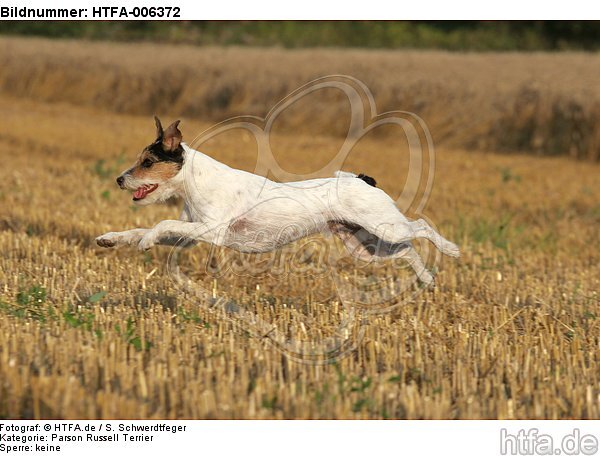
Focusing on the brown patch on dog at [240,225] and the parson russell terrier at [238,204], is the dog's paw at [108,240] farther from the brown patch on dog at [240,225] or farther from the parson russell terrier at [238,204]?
the brown patch on dog at [240,225]

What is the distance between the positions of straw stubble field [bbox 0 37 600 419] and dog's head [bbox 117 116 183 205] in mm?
843

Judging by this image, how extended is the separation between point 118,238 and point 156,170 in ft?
1.79

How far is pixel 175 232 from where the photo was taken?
591 cm

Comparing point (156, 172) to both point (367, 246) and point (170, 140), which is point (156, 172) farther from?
point (367, 246)

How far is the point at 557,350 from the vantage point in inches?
220

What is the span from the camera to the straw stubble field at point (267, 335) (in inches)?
181

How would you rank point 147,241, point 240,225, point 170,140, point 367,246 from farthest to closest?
point 367,246 → point 240,225 → point 170,140 → point 147,241

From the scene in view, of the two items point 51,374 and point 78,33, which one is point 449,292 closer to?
point 51,374

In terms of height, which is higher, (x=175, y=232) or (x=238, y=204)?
(x=238, y=204)

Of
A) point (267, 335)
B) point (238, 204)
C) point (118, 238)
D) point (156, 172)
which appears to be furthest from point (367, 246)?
point (118, 238)

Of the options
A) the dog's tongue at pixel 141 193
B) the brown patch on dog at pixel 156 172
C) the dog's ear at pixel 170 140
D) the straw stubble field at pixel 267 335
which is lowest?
the straw stubble field at pixel 267 335

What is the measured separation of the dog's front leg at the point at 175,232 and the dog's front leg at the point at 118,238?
0.13m

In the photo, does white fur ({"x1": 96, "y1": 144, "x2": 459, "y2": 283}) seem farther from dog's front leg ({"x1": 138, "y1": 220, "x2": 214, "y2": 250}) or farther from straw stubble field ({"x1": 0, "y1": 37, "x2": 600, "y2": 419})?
straw stubble field ({"x1": 0, "y1": 37, "x2": 600, "y2": 419})

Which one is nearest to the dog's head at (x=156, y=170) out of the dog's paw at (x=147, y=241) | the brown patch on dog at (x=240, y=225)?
the dog's paw at (x=147, y=241)
